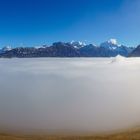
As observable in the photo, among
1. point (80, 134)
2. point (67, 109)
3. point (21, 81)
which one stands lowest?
point (80, 134)

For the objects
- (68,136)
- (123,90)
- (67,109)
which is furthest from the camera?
(123,90)

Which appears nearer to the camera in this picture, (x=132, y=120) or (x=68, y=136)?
(x=68, y=136)

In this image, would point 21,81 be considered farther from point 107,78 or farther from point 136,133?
point 136,133

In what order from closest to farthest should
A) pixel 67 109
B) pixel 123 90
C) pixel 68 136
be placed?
1. pixel 68 136
2. pixel 67 109
3. pixel 123 90

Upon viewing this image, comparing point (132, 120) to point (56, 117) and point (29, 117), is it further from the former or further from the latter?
point (29, 117)

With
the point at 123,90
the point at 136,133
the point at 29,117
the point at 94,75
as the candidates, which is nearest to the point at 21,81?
the point at 29,117

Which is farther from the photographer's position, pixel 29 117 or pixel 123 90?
pixel 123 90

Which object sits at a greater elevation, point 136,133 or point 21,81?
point 21,81

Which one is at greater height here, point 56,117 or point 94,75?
point 94,75

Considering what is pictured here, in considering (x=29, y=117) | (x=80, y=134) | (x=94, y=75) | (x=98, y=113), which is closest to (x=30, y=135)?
(x=29, y=117)
